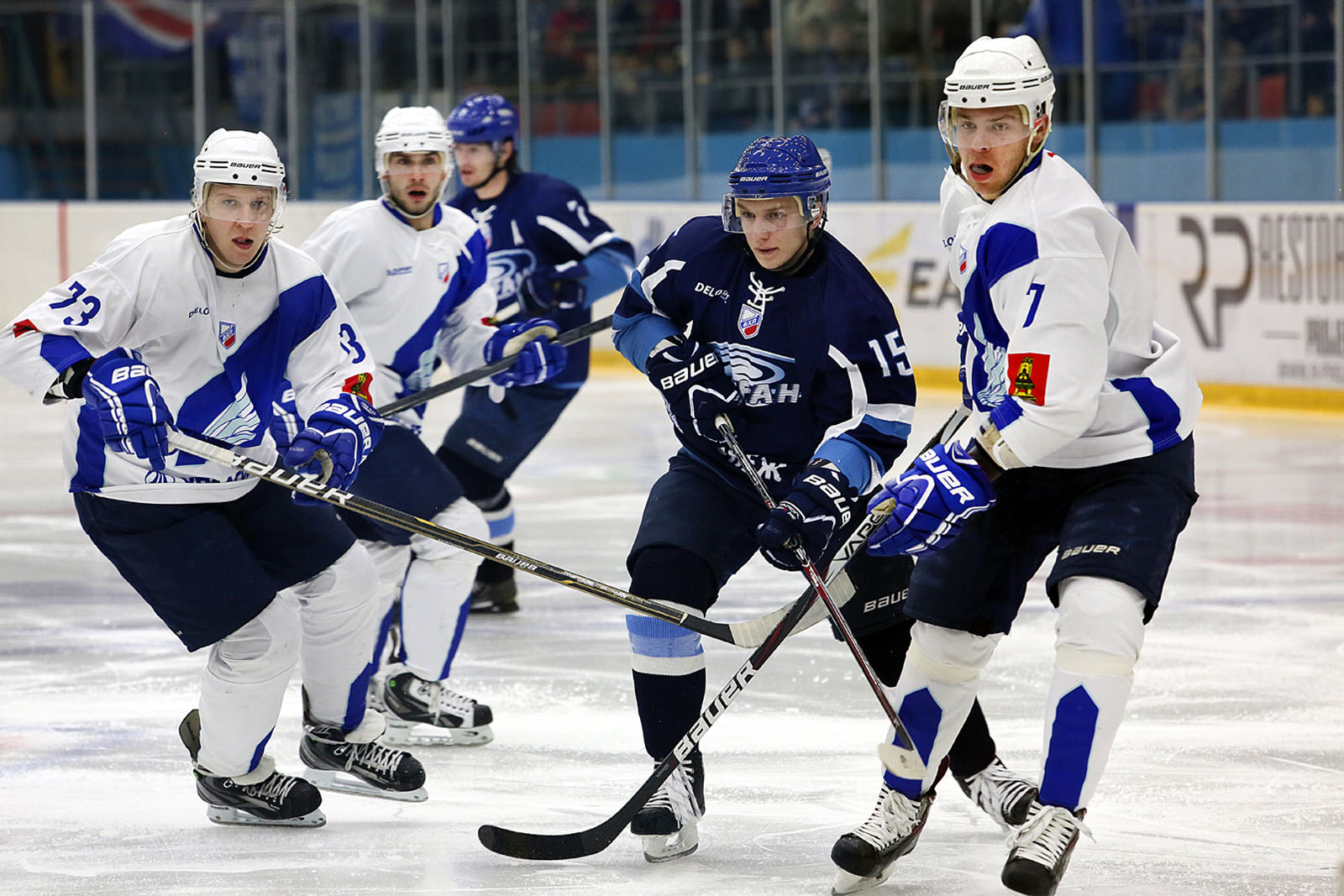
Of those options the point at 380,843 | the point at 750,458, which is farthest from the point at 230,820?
the point at 750,458

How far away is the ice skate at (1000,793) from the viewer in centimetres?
309

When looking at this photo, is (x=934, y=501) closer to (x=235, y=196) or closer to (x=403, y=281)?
(x=235, y=196)

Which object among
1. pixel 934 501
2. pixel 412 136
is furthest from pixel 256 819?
pixel 412 136

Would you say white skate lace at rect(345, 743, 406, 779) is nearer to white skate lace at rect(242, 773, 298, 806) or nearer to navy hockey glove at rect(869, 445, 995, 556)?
white skate lace at rect(242, 773, 298, 806)

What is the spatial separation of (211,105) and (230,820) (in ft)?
38.4

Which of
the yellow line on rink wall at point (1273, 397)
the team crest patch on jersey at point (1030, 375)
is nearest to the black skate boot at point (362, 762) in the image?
the team crest patch on jersey at point (1030, 375)

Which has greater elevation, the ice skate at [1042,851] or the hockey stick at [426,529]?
the hockey stick at [426,529]

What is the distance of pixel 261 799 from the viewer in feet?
10.6

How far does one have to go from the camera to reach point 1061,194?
2.66 meters

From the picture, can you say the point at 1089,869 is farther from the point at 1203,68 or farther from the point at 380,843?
the point at 1203,68

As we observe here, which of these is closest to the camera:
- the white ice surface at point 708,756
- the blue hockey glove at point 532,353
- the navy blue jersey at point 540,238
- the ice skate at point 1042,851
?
the ice skate at point 1042,851

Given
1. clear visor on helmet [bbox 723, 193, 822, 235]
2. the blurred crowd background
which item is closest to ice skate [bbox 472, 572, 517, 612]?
clear visor on helmet [bbox 723, 193, 822, 235]

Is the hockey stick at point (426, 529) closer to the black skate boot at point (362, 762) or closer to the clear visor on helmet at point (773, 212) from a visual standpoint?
the black skate boot at point (362, 762)

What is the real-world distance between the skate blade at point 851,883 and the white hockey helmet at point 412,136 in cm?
197
